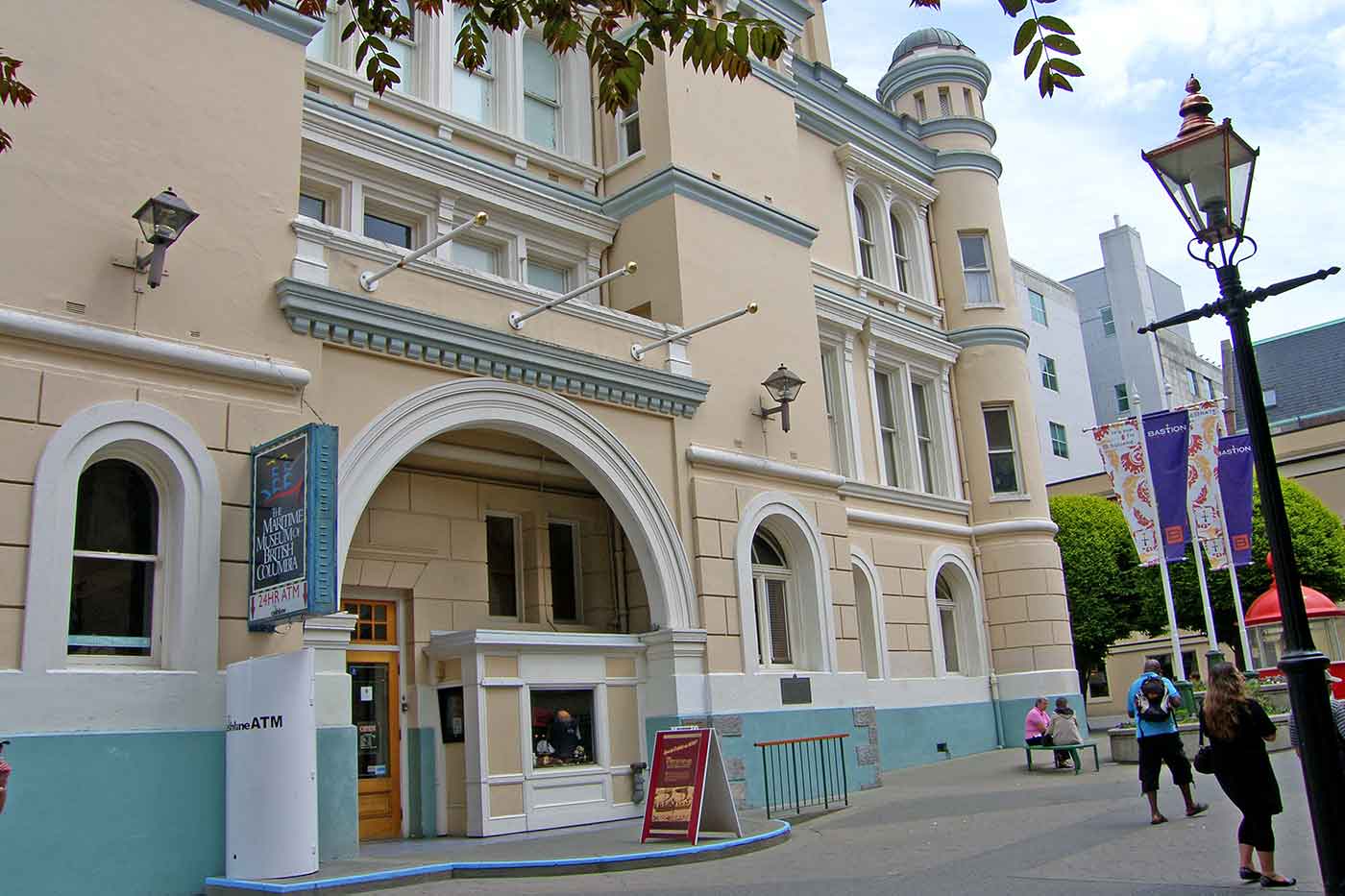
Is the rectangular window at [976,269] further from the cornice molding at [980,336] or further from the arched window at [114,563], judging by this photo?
the arched window at [114,563]

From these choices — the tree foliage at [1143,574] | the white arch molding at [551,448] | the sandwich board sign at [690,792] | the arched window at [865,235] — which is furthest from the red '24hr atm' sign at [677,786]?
the tree foliage at [1143,574]

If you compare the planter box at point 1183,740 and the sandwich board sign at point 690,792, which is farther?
the planter box at point 1183,740

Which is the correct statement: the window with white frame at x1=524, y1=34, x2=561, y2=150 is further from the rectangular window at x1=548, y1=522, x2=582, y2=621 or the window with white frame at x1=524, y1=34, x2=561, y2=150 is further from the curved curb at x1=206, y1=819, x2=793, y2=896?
the curved curb at x1=206, y1=819, x2=793, y2=896

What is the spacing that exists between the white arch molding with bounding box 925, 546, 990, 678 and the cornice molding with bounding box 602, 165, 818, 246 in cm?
746

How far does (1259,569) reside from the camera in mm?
31562

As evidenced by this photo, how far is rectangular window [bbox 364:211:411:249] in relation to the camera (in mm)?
16594

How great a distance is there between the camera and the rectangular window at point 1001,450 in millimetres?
24812

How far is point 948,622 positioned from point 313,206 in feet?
48.1

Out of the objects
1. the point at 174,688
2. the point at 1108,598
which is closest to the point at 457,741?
the point at 174,688

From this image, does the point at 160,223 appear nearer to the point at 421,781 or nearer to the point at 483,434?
the point at 483,434

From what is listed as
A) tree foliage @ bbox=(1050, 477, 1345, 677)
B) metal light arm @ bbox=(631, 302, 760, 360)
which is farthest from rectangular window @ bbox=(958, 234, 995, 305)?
metal light arm @ bbox=(631, 302, 760, 360)

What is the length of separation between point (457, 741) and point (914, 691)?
991 cm

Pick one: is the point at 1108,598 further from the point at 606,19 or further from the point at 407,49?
the point at 606,19

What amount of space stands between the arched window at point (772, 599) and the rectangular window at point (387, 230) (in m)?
6.51
